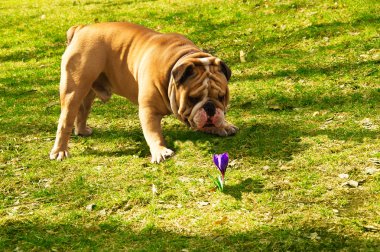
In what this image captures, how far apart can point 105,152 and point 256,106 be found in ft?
7.10

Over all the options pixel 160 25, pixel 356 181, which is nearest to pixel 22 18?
pixel 160 25

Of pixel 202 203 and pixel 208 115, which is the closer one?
pixel 202 203

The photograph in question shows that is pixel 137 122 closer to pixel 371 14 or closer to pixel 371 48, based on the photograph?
pixel 371 48

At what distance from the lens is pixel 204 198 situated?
481 centimetres

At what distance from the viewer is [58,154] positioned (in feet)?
20.0

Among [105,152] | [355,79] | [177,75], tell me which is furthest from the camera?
[355,79]

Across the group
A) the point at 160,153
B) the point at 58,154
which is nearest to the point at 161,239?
the point at 160,153

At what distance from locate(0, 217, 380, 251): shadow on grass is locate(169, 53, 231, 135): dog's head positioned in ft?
4.88

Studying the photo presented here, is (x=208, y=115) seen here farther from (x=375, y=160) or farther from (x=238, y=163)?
(x=375, y=160)

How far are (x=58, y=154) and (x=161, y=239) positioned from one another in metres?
2.31

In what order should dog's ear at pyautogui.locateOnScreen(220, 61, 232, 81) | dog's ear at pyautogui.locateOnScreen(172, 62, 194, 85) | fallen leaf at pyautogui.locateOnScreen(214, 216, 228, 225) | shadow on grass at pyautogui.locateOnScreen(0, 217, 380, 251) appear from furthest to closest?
1. dog's ear at pyautogui.locateOnScreen(220, 61, 232, 81)
2. dog's ear at pyautogui.locateOnScreen(172, 62, 194, 85)
3. fallen leaf at pyautogui.locateOnScreen(214, 216, 228, 225)
4. shadow on grass at pyautogui.locateOnScreen(0, 217, 380, 251)

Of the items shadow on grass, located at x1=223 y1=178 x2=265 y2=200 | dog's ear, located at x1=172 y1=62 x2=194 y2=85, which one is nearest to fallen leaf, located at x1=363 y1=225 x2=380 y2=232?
shadow on grass, located at x1=223 y1=178 x2=265 y2=200

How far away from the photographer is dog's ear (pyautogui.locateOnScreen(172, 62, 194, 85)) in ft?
17.8

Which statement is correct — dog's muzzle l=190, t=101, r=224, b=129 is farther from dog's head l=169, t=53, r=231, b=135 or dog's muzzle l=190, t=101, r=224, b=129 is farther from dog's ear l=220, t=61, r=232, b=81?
dog's ear l=220, t=61, r=232, b=81
